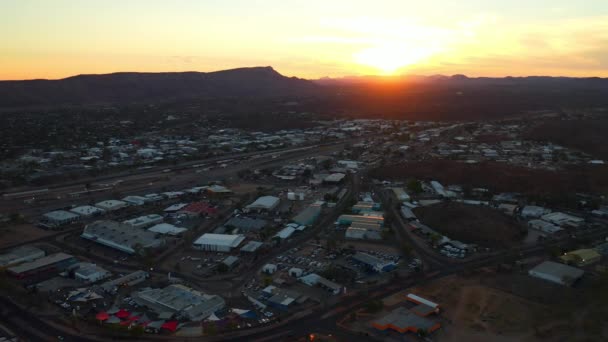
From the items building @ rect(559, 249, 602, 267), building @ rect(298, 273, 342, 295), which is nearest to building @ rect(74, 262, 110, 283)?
building @ rect(298, 273, 342, 295)

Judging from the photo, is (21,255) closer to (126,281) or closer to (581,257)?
(126,281)

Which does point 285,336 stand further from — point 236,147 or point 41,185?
point 236,147

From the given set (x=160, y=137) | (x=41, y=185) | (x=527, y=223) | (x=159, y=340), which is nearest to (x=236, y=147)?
(x=160, y=137)

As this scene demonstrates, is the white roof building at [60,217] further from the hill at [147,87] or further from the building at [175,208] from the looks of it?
the hill at [147,87]

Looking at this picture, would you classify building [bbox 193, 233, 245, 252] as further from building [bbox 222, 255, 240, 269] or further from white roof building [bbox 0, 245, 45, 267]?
white roof building [bbox 0, 245, 45, 267]

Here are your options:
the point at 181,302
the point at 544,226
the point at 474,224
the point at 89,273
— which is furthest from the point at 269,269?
the point at 544,226
